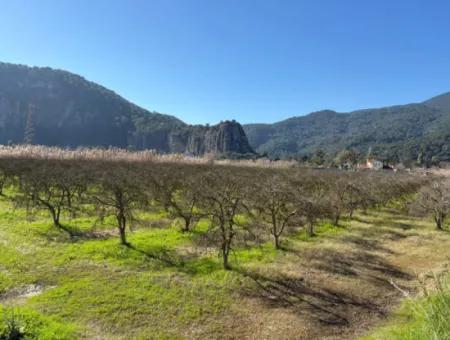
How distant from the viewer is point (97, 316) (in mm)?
9414

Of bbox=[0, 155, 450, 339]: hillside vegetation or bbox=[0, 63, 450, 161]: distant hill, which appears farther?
bbox=[0, 63, 450, 161]: distant hill

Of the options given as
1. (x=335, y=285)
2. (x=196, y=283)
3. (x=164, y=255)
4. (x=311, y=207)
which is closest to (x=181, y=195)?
(x=311, y=207)

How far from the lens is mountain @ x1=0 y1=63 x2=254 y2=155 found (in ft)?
469

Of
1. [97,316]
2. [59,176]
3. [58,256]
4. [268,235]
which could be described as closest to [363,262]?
[268,235]

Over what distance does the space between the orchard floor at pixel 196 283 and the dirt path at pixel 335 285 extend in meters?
0.03

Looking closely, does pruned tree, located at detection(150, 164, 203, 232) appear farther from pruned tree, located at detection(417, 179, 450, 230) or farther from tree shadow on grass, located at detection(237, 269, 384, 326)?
pruned tree, located at detection(417, 179, 450, 230)

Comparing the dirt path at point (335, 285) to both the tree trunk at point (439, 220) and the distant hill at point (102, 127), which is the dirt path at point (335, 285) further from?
the distant hill at point (102, 127)

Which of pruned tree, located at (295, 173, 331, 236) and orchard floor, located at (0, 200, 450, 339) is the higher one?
pruned tree, located at (295, 173, 331, 236)

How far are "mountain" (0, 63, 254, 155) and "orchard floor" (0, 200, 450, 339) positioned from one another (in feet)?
389

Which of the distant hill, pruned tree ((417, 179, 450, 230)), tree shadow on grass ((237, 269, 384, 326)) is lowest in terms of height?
tree shadow on grass ((237, 269, 384, 326))

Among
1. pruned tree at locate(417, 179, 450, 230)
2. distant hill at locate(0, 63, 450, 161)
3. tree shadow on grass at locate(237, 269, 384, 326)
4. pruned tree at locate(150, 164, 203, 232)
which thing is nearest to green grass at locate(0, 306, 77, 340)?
tree shadow on grass at locate(237, 269, 384, 326)

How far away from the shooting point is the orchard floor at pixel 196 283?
9.30m

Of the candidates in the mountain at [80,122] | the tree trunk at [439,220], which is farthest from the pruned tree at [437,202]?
the mountain at [80,122]

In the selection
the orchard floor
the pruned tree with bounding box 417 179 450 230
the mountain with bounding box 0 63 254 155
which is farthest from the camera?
the mountain with bounding box 0 63 254 155
